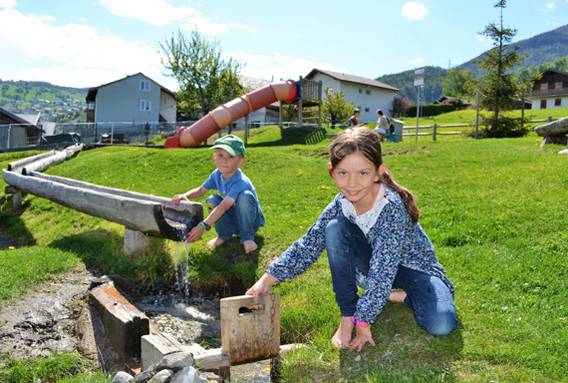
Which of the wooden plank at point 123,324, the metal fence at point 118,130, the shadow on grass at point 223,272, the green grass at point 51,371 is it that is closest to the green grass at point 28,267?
the wooden plank at point 123,324

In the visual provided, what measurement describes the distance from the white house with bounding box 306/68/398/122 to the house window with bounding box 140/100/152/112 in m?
21.9

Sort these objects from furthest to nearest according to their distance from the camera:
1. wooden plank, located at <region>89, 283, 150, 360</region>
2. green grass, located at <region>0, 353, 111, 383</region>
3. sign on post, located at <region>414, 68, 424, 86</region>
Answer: sign on post, located at <region>414, 68, 424, 86</region>, wooden plank, located at <region>89, 283, 150, 360</region>, green grass, located at <region>0, 353, 111, 383</region>

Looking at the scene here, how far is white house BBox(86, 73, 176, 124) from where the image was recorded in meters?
63.1

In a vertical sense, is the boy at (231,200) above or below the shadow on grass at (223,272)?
above

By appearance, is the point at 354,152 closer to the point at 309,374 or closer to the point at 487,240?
the point at 309,374

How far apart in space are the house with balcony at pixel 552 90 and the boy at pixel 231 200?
87533mm

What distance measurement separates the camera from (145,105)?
65.5 m

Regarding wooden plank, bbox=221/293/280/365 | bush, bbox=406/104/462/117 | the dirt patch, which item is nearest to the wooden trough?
the dirt patch

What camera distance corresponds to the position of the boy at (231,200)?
6262 mm

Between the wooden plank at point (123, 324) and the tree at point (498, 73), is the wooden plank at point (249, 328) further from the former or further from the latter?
the tree at point (498, 73)

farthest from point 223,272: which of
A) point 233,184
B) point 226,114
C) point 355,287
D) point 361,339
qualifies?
point 226,114

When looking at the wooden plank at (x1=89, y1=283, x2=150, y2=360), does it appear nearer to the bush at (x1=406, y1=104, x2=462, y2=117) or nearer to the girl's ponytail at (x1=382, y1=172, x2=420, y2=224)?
the girl's ponytail at (x1=382, y1=172, x2=420, y2=224)

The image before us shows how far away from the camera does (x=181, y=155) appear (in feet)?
50.5

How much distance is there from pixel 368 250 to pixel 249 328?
113 cm
